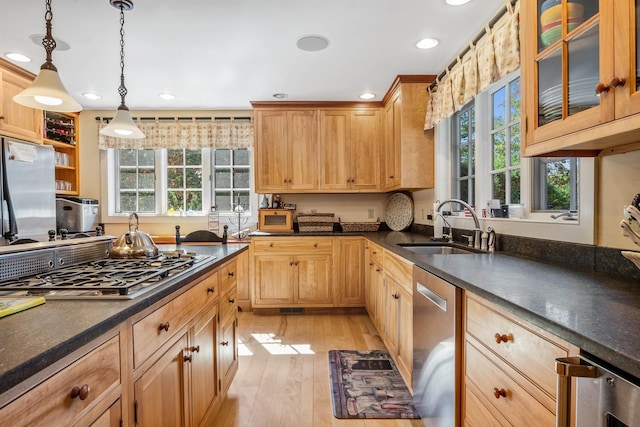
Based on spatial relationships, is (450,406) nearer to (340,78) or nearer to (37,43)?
(340,78)

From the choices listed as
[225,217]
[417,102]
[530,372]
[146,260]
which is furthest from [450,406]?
[225,217]

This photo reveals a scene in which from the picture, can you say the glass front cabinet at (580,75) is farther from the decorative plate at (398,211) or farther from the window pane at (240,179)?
the window pane at (240,179)

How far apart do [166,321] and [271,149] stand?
2925 millimetres

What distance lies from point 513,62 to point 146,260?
7.15ft

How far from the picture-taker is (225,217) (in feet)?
14.3

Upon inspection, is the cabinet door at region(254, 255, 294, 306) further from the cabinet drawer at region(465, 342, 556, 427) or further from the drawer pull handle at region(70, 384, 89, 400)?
the drawer pull handle at region(70, 384, 89, 400)

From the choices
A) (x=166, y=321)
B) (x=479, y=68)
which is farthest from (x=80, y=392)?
(x=479, y=68)

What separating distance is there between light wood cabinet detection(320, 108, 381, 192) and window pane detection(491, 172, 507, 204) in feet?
5.01

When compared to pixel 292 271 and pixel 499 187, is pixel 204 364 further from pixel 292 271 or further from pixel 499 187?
pixel 499 187

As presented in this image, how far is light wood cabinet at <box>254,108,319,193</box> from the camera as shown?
3885mm

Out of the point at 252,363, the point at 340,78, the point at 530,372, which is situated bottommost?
the point at 252,363

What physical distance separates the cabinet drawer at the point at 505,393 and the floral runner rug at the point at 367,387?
2.84ft

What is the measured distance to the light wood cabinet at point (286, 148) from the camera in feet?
12.7

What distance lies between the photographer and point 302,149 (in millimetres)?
3887
